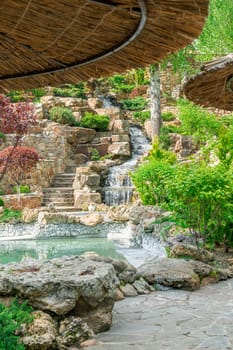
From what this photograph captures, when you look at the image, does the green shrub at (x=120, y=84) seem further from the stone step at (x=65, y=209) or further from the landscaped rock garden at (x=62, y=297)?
the landscaped rock garden at (x=62, y=297)

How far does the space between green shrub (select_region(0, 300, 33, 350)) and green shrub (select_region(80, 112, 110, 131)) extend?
18371mm

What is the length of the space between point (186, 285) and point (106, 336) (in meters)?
1.74

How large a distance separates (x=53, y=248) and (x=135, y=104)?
16.5 metres

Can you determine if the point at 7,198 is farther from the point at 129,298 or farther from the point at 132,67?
the point at 132,67

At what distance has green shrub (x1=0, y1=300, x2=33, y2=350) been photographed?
272 cm

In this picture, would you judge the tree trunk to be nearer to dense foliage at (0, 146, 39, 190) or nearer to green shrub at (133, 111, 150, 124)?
dense foliage at (0, 146, 39, 190)

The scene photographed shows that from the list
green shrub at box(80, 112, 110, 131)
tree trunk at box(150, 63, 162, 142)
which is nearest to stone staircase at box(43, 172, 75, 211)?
green shrub at box(80, 112, 110, 131)

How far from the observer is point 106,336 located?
10.8ft

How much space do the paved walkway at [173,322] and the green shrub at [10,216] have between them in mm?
10017

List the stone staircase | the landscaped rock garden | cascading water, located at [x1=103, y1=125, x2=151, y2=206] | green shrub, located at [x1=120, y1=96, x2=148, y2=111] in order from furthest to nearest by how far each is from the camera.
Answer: green shrub, located at [x1=120, y1=96, x2=148, y2=111], cascading water, located at [x1=103, y1=125, x2=151, y2=206], the stone staircase, the landscaped rock garden

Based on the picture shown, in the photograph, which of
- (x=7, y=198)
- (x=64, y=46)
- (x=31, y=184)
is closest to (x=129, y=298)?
(x=64, y=46)

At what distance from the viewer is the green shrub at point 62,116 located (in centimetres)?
2077

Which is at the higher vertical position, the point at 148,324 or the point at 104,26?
the point at 104,26

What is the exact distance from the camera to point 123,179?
56.5 ft
